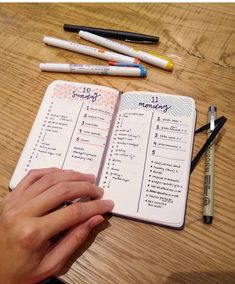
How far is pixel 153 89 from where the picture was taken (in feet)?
2.29

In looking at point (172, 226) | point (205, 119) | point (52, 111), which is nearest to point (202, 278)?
point (172, 226)

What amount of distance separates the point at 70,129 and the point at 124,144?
0.12 m

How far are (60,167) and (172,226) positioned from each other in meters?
0.23

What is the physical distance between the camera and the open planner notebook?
55 centimetres

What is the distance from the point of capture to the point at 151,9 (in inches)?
33.8

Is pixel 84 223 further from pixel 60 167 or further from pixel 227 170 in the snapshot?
pixel 227 170

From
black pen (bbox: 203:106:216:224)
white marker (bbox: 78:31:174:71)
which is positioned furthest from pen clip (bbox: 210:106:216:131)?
white marker (bbox: 78:31:174:71)

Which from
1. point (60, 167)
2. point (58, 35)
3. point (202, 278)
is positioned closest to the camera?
point (202, 278)

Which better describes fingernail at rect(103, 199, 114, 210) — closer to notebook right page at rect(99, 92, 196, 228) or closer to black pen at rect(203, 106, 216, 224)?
notebook right page at rect(99, 92, 196, 228)

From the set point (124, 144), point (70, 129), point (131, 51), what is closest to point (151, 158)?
point (124, 144)

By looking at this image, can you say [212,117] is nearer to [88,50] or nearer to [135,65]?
[135,65]

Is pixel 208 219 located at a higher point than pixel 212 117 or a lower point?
lower

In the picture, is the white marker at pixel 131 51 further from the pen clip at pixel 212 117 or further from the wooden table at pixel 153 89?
the pen clip at pixel 212 117

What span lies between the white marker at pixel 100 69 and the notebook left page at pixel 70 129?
4cm
